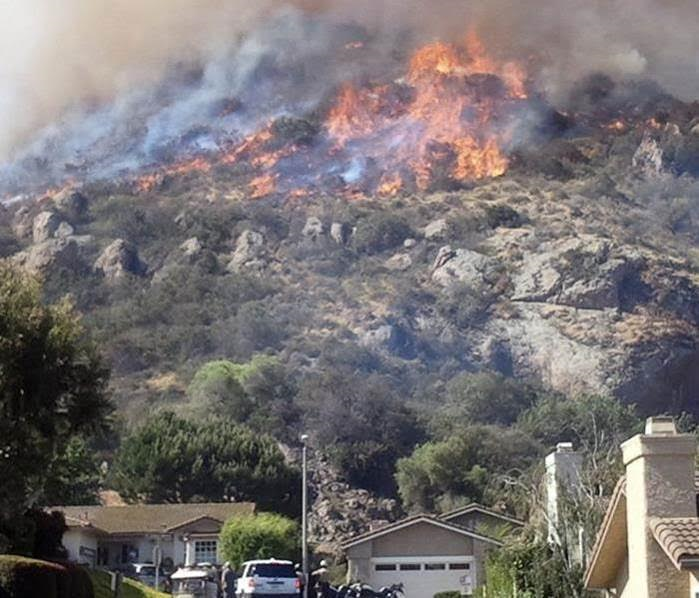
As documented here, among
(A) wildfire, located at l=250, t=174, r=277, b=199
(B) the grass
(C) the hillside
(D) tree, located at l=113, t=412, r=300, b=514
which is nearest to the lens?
(B) the grass

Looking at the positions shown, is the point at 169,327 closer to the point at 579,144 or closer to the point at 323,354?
the point at 323,354

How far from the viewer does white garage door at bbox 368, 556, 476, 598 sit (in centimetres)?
5212

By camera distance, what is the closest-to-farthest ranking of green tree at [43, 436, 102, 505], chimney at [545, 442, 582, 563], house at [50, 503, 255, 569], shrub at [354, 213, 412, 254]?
chimney at [545, 442, 582, 563], green tree at [43, 436, 102, 505], house at [50, 503, 255, 569], shrub at [354, 213, 412, 254]

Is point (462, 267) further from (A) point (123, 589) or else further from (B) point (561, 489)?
(B) point (561, 489)

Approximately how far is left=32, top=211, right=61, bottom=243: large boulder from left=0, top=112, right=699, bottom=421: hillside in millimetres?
260

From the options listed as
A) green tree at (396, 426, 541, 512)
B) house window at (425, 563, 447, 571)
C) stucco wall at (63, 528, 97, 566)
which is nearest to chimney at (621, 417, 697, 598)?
stucco wall at (63, 528, 97, 566)

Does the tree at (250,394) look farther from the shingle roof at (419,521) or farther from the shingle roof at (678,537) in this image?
the shingle roof at (678,537)

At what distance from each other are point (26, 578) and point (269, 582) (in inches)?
565

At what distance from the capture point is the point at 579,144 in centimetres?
17900

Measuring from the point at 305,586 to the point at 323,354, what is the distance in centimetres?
9258

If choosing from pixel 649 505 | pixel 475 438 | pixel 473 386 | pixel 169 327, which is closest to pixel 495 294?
pixel 473 386

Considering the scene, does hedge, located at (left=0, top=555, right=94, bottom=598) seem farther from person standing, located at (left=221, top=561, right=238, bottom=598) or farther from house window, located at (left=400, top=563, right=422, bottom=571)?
house window, located at (left=400, top=563, right=422, bottom=571)

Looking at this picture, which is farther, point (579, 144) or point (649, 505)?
point (579, 144)

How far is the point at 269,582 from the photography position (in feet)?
121
